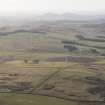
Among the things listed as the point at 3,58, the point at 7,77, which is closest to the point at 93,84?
the point at 7,77

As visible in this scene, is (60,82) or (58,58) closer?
(60,82)

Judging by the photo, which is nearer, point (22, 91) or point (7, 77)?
point (22, 91)

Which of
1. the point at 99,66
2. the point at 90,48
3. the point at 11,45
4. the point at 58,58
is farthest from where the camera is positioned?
the point at 11,45

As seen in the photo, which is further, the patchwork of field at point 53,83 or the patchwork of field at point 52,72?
the patchwork of field at point 52,72

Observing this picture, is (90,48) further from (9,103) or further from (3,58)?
(9,103)

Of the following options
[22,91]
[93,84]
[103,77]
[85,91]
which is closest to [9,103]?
[22,91]

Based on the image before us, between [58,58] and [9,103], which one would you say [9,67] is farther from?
[9,103]

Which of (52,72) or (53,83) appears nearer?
(53,83)

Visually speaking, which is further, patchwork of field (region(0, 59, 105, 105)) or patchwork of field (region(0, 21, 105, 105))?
patchwork of field (region(0, 21, 105, 105))

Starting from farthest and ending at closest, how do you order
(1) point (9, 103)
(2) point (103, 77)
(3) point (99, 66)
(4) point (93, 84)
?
(3) point (99, 66) < (2) point (103, 77) < (4) point (93, 84) < (1) point (9, 103)
